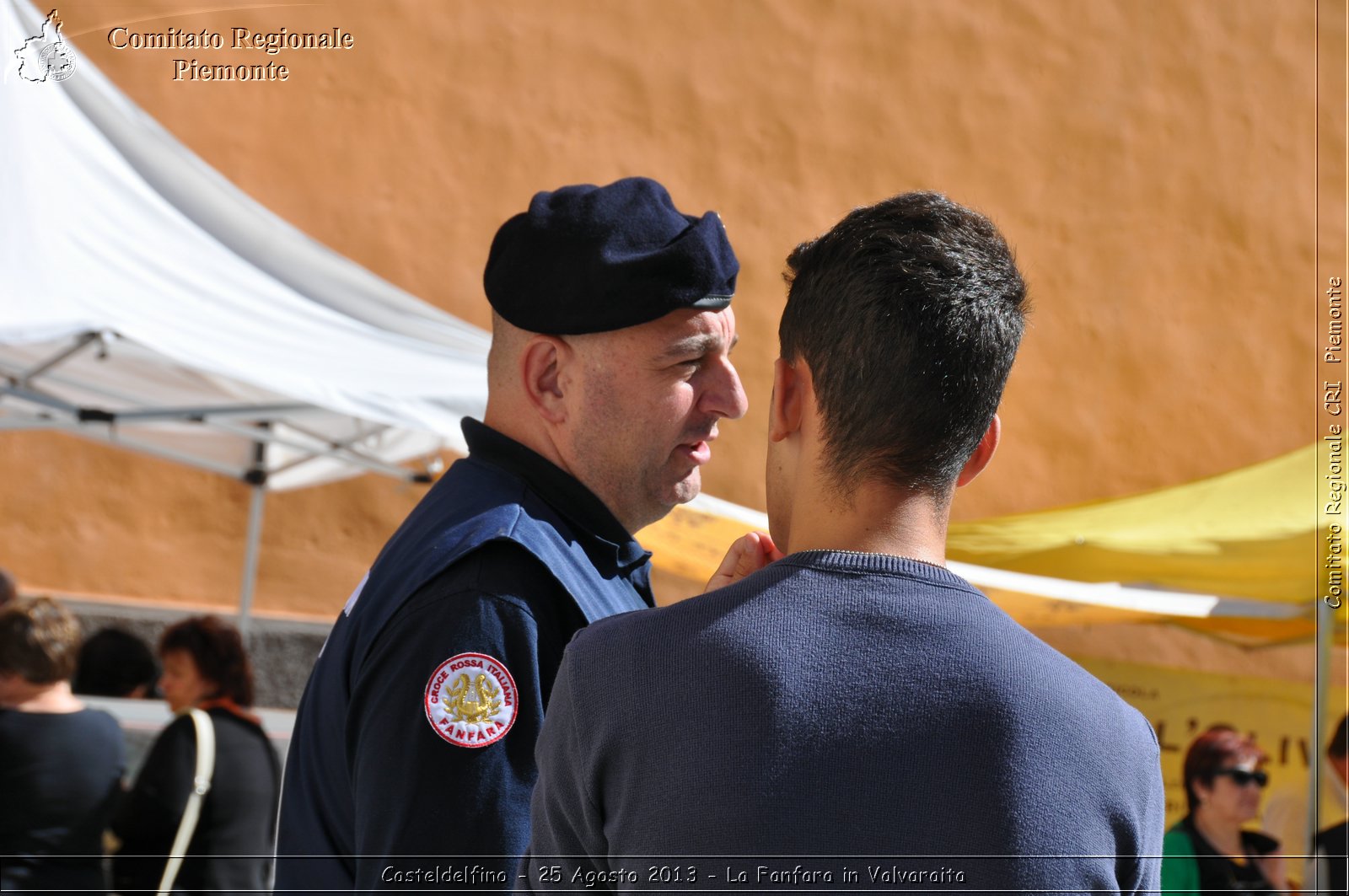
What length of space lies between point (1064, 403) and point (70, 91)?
14.4 ft

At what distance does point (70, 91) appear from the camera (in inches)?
140

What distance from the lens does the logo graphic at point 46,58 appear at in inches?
139

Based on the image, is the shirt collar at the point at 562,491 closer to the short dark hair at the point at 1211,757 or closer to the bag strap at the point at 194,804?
the bag strap at the point at 194,804

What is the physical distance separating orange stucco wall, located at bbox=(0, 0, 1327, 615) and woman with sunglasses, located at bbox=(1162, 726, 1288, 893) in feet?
7.07

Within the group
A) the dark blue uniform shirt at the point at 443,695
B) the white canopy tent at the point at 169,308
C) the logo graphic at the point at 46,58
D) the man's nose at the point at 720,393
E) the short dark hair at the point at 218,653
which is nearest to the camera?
the dark blue uniform shirt at the point at 443,695

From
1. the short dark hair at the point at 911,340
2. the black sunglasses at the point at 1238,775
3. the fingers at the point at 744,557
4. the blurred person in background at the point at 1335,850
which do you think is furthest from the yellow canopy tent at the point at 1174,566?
the short dark hair at the point at 911,340

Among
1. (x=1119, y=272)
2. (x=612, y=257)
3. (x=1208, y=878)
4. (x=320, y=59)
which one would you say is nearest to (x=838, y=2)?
(x=1119, y=272)

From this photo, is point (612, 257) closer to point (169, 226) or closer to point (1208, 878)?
point (169, 226)

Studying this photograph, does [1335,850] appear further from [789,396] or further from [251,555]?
[251,555]

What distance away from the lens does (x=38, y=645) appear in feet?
9.70

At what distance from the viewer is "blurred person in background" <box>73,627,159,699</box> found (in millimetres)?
4066

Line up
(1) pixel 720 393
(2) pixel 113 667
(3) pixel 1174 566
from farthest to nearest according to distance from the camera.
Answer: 1. (2) pixel 113 667
2. (3) pixel 1174 566
3. (1) pixel 720 393

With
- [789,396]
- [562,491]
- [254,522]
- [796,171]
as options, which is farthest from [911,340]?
[796,171]

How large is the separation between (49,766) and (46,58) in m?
2.13
